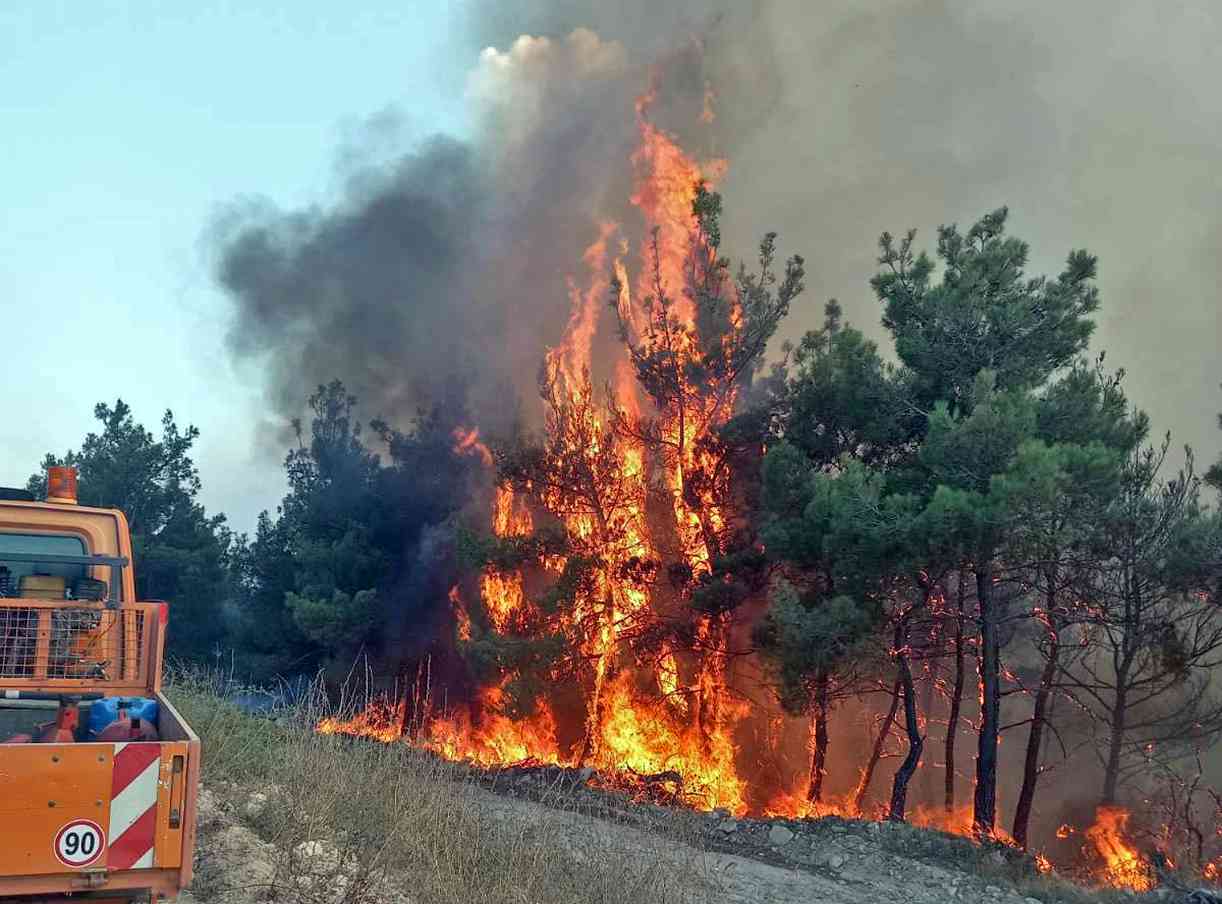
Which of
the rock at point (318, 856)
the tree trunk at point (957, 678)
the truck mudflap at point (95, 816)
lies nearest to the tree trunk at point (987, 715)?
the tree trunk at point (957, 678)

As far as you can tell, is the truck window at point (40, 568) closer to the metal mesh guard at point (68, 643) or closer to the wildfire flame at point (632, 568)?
the metal mesh guard at point (68, 643)

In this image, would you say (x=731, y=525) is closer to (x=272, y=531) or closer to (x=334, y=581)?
(x=334, y=581)

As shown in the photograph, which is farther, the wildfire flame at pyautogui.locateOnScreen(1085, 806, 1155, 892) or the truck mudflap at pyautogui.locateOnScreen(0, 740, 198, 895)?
the wildfire flame at pyautogui.locateOnScreen(1085, 806, 1155, 892)

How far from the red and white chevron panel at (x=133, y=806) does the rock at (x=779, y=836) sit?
11.2 metres

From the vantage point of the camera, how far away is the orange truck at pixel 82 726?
3639 mm

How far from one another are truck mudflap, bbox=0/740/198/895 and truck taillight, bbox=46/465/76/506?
2.39m

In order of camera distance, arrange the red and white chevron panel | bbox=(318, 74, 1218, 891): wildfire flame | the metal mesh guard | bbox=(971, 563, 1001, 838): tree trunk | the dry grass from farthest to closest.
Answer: bbox=(318, 74, 1218, 891): wildfire flame
bbox=(971, 563, 1001, 838): tree trunk
the dry grass
the metal mesh guard
the red and white chevron panel

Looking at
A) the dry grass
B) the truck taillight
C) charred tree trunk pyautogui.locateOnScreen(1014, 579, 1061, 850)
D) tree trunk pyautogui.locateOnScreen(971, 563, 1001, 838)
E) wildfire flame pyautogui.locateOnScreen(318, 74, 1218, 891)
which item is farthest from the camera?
wildfire flame pyautogui.locateOnScreen(318, 74, 1218, 891)

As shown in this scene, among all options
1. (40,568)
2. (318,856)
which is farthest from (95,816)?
(318,856)

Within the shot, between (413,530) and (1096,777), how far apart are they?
1857 centimetres

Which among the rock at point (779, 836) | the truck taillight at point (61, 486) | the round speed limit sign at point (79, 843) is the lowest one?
the rock at point (779, 836)

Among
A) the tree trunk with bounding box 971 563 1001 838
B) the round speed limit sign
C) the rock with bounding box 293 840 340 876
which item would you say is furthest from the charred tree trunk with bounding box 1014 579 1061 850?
the round speed limit sign

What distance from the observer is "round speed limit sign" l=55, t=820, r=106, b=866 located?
A: 366 cm

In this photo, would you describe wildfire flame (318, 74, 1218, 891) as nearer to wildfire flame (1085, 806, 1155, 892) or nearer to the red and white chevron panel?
wildfire flame (1085, 806, 1155, 892)
